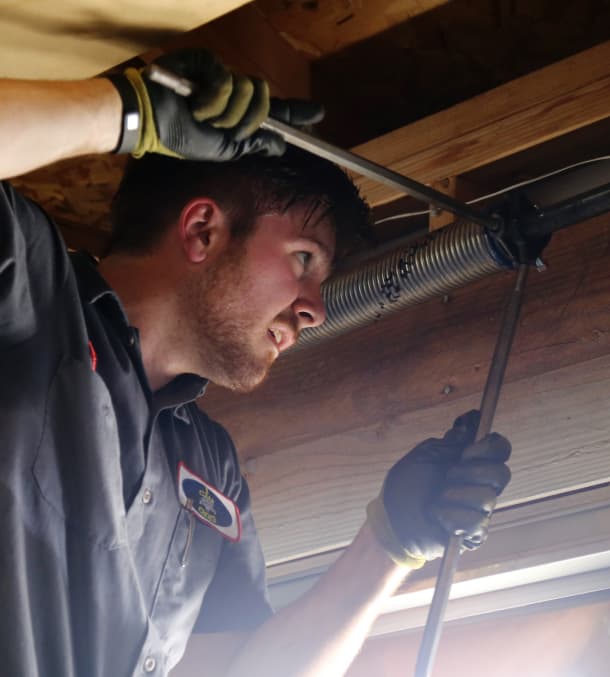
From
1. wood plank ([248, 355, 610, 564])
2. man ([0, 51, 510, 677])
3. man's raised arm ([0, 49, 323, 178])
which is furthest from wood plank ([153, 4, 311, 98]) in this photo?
wood plank ([248, 355, 610, 564])

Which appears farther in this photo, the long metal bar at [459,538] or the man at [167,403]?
the long metal bar at [459,538]

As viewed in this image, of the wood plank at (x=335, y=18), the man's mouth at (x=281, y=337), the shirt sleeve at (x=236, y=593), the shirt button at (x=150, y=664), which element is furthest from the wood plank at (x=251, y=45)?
the shirt button at (x=150, y=664)

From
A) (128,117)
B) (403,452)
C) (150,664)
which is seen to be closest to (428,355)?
(403,452)

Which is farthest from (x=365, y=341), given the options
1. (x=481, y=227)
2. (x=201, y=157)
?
(x=201, y=157)

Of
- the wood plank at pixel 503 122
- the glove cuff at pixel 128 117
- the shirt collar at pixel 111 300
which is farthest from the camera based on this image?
the wood plank at pixel 503 122

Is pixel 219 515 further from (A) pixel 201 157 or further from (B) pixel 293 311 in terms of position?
(A) pixel 201 157

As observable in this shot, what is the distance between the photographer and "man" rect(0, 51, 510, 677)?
107 cm

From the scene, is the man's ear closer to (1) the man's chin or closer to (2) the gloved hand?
(1) the man's chin

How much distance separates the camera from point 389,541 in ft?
4.95

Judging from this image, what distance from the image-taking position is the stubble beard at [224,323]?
4.91ft

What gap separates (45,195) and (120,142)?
822 millimetres

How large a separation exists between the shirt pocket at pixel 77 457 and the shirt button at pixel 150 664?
0.21m

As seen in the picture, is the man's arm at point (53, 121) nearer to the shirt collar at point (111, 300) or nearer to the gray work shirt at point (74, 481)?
the gray work shirt at point (74, 481)

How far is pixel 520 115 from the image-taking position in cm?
152
